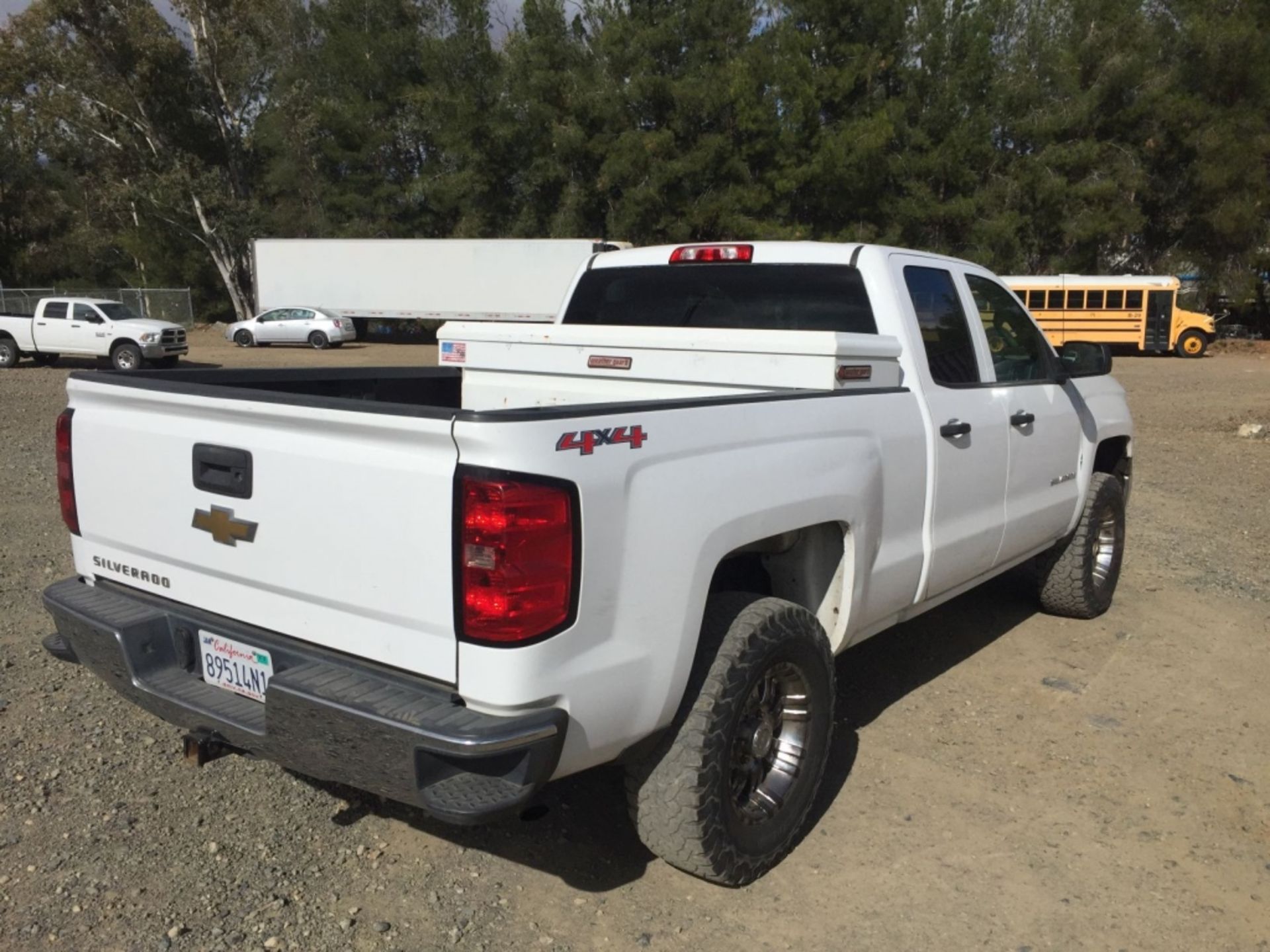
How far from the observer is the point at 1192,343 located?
3300cm

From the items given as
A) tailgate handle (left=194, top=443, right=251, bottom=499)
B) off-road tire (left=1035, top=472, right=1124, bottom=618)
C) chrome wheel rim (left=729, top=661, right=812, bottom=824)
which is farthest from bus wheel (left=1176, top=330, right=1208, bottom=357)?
tailgate handle (left=194, top=443, right=251, bottom=499)

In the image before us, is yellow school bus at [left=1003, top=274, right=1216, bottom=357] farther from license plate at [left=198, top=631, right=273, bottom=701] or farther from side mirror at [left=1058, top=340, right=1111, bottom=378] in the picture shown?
license plate at [left=198, top=631, right=273, bottom=701]

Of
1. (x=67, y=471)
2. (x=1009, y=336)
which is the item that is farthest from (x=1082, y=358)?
(x=67, y=471)

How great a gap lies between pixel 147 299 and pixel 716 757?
1838 inches

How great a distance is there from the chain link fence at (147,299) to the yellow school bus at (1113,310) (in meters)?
33.0

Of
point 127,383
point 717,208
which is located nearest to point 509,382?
point 127,383

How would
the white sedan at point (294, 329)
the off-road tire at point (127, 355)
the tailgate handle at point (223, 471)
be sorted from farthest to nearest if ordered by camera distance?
the white sedan at point (294, 329) → the off-road tire at point (127, 355) → the tailgate handle at point (223, 471)

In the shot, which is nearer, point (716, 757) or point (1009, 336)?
point (716, 757)

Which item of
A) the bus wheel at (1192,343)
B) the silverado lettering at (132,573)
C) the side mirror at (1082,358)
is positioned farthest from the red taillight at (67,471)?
the bus wheel at (1192,343)

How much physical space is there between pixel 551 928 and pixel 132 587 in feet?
5.62

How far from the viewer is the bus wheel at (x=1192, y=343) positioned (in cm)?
3291

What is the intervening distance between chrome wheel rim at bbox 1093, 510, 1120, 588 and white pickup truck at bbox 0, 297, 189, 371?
2260 cm

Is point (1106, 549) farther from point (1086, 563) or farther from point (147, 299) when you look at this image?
point (147, 299)

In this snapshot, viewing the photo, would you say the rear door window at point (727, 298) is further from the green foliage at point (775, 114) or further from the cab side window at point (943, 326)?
the green foliage at point (775, 114)
